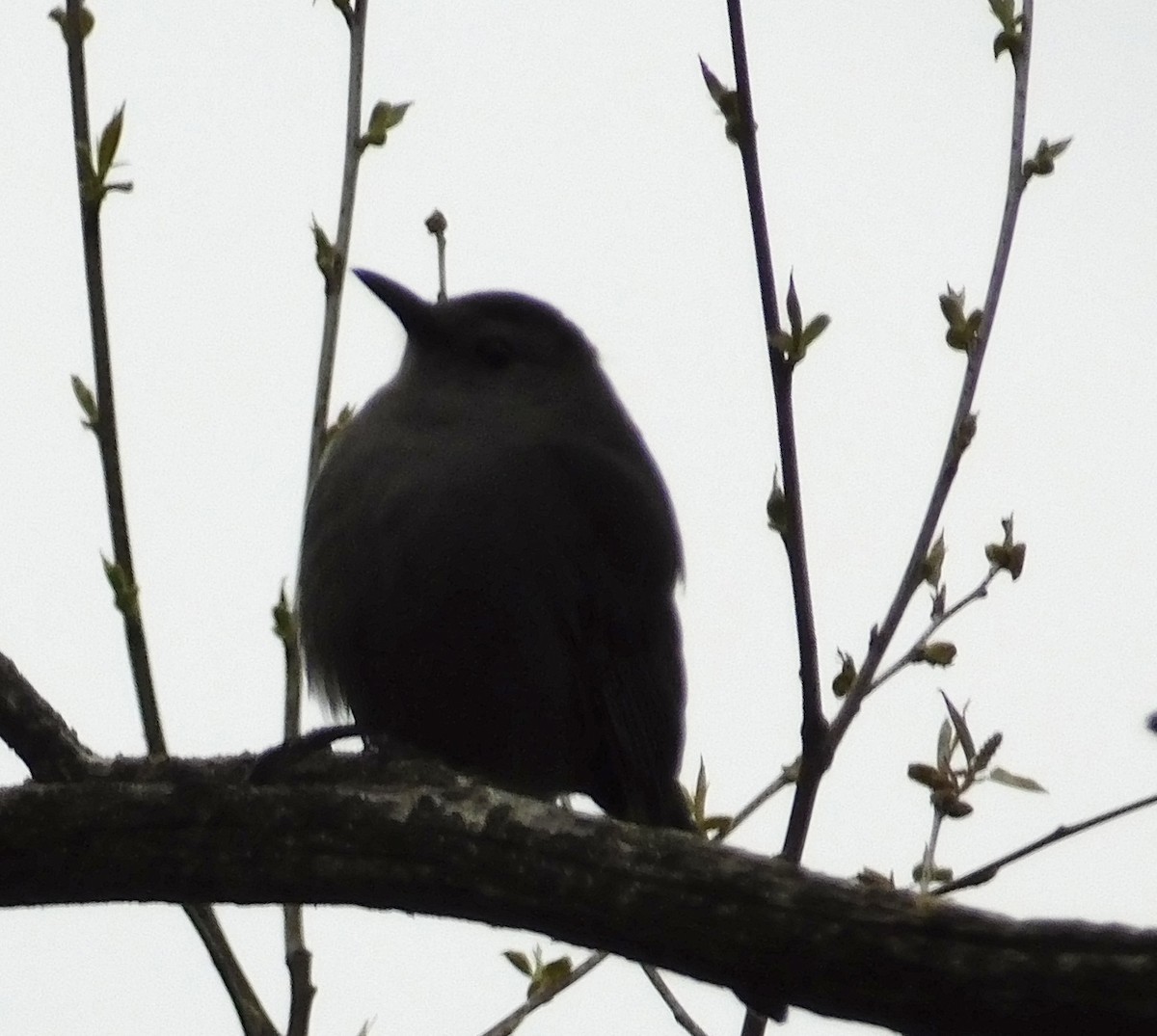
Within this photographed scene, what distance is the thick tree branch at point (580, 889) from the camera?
2.63 m

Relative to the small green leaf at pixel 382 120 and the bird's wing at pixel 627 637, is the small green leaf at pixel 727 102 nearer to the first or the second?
the small green leaf at pixel 382 120

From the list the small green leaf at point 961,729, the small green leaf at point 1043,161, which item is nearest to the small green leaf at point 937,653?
the small green leaf at point 961,729

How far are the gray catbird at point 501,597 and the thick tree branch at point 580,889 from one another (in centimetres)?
111

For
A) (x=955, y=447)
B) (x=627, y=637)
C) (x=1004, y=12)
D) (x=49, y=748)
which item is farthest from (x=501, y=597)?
(x=1004, y=12)

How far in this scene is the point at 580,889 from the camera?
2980mm

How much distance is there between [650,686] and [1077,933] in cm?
222

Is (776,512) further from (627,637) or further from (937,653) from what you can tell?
(627,637)

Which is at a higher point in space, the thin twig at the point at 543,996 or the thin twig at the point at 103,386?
the thin twig at the point at 103,386

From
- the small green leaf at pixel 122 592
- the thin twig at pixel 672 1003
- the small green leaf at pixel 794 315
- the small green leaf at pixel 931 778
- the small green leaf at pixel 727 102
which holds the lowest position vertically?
the thin twig at pixel 672 1003

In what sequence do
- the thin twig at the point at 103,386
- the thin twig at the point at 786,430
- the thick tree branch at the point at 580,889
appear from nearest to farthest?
the thick tree branch at the point at 580,889, the thin twig at the point at 786,430, the thin twig at the point at 103,386

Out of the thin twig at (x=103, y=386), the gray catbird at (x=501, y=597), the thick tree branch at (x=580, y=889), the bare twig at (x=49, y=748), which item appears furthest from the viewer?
the gray catbird at (x=501, y=597)

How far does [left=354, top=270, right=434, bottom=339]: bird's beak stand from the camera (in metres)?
5.11

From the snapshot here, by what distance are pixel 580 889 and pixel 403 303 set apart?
8.33ft

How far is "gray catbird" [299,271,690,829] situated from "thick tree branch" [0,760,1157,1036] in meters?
1.11
